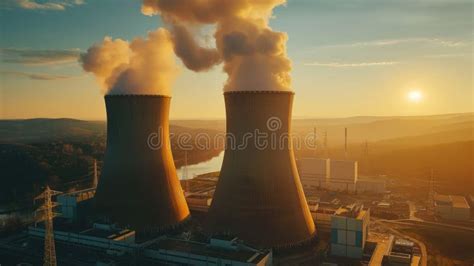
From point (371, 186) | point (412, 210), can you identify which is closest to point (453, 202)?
point (412, 210)

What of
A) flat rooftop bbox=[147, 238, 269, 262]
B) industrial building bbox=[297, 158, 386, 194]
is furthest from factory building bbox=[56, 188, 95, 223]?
industrial building bbox=[297, 158, 386, 194]

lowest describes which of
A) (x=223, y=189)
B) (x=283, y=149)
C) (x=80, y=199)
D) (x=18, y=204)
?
(x=18, y=204)

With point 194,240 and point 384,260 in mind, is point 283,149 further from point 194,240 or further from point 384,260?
point 384,260

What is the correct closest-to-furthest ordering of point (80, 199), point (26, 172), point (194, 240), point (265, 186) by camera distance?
1. point (265, 186)
2. point (194, 240)
3. point (80, 199)
4. point (26, 172)

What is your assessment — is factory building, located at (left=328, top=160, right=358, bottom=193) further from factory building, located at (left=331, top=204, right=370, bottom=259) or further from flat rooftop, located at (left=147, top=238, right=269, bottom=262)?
flat rooftop, located at (left=147, top=238, right=269, bottom=262)

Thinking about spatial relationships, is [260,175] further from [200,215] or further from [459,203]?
[459,203]

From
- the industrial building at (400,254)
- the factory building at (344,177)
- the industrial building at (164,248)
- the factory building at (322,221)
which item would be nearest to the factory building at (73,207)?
the industrial building at (164,248)

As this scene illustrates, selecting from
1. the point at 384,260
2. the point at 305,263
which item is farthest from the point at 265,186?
the point at 384,260

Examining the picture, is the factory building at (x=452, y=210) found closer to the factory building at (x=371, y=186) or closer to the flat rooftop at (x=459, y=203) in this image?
the flat rooftop at (x=459, y=203)
